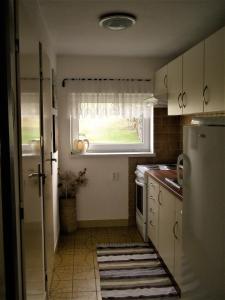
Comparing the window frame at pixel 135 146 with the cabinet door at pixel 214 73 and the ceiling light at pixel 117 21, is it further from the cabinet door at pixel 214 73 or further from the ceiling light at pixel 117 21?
the cabinet door at pixel 214 73

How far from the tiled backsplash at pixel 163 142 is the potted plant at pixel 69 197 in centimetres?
67

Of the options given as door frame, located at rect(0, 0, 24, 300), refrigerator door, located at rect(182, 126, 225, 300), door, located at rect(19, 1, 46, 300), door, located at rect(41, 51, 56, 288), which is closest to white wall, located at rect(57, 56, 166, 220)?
door, located at rect(41, 51, 56, 288)

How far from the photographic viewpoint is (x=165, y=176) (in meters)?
3.10

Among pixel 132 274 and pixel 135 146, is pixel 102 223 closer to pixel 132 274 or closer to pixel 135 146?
pixel 135 146

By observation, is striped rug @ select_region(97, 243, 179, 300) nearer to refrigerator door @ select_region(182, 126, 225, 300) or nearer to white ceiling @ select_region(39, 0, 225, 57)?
refrigerator door @ select_region(182, 126, 225, 300)

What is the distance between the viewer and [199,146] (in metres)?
1.72

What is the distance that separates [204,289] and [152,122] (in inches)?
107

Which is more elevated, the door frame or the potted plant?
the door frame

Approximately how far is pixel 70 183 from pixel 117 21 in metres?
2.20

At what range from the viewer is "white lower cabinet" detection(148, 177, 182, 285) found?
2406mm

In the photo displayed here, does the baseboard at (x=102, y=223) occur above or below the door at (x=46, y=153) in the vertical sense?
below

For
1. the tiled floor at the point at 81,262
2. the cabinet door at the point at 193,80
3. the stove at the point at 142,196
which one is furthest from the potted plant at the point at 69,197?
the cabinet door at the point at 193,80

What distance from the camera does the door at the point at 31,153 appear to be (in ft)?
4.84

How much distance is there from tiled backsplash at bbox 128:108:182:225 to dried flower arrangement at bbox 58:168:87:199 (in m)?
0.66
